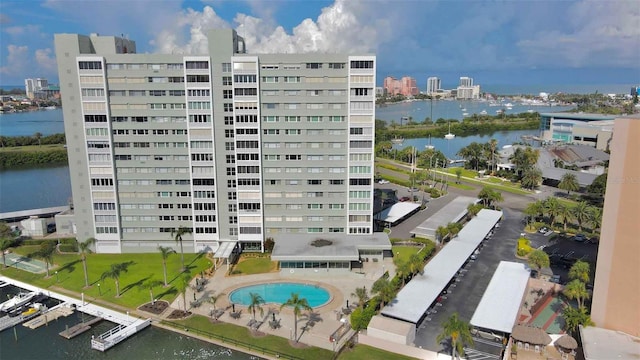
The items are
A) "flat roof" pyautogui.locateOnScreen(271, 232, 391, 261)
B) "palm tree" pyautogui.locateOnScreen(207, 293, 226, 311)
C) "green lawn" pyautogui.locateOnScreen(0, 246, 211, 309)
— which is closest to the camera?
"palm tree" pyautogui.locateOnScreen(207, 293, 226, 311)

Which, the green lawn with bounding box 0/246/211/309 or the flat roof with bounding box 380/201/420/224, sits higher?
the flat roof with bounding box 380/201/420/224

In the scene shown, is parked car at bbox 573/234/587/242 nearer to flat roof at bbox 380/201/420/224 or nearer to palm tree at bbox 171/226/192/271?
flat roof at bbox 380/201/420/224

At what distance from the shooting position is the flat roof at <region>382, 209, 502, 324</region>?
47.0 m

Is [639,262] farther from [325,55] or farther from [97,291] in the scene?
[97,291]

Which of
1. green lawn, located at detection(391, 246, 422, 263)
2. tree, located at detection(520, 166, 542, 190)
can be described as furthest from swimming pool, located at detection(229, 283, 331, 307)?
tree, located at detection(520, 166, 542, 190)

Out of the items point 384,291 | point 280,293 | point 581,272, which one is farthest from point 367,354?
point 581,272

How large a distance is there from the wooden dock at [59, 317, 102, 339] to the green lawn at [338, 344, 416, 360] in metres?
29.0

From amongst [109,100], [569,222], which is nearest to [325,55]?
[109,100]

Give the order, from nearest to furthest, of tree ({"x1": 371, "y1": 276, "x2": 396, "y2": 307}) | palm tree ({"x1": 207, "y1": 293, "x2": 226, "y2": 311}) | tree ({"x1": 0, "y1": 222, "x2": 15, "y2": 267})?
tree ({"x1": 371, "y1": 276, "x2": 396, "y2": 307}) < palm tree ({"x1": 207, "y1": 293, "x2": 226, "y2": 311}) < tree ({"x1": 0, "y1": 222, "x2": 15, "y2": 267})

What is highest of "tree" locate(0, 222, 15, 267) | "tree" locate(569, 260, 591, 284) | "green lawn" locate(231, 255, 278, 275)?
"tree" locate(569, 260, 591, 284)

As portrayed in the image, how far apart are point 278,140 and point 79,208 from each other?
109 ft

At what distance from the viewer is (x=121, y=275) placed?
60938mm

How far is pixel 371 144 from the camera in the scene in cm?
6538

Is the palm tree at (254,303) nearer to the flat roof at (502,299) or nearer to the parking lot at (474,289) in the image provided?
the parking lot at (474,289)
